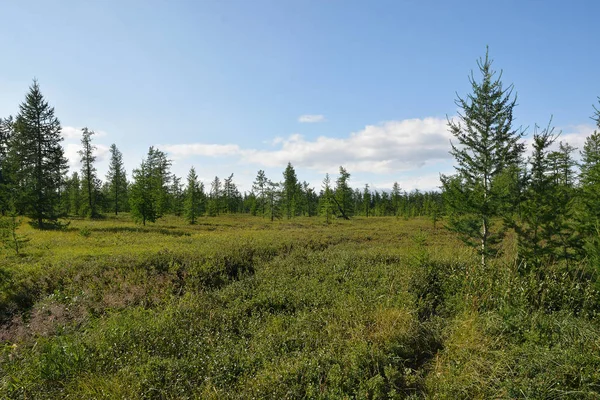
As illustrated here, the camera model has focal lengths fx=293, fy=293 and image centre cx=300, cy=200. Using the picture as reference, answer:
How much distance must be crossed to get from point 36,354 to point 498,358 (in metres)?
7.22

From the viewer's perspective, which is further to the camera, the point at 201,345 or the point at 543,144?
the point at 543,144

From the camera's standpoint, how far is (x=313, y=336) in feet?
16.6

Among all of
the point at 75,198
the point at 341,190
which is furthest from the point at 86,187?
the point at 341,190

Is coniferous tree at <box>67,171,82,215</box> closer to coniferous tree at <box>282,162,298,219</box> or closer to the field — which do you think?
coniferous tree at <box>282,162,298,219</box>

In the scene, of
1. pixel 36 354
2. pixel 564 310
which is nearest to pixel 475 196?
pixel 564 310

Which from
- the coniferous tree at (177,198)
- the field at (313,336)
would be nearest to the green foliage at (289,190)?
the coniferous tree at (177,198)

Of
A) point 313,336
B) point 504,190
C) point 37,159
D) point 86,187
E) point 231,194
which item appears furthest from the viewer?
point 231,194

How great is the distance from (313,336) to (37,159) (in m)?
32.2

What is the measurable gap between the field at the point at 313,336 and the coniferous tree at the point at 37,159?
1846 centimetres

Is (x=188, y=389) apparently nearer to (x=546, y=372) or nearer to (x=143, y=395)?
(x=143, y=395)

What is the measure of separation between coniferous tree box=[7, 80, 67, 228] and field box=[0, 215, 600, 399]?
18.5 meters

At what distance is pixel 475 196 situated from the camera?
434 inches

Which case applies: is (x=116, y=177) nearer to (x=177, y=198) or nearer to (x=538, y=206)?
(x=177, y=198)

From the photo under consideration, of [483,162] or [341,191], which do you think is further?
[341,191]
